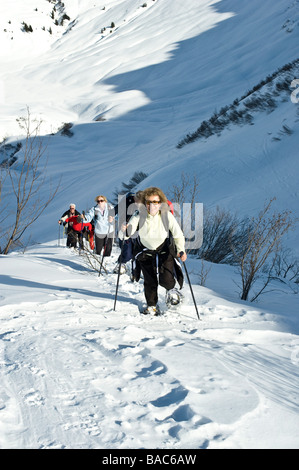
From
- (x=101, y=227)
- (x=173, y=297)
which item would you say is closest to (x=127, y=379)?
(x=173, y=297)

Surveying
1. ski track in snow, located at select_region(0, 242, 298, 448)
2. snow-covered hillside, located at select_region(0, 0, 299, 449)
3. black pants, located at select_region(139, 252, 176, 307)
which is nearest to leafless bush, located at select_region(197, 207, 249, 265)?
snow-covered hillside, located at select_region(0, 0, 299, 449)

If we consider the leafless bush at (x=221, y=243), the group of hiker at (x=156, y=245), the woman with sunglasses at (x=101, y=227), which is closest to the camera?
the group of hiker at (x=156, y=245)

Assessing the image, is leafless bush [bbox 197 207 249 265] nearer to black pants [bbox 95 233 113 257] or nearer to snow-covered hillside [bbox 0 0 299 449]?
snow-covered hillside [bbox 0 0 299 449]

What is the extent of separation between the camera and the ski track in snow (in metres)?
1.97

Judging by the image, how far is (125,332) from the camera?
11.3 ft

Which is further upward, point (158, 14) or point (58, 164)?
point (158, 14)

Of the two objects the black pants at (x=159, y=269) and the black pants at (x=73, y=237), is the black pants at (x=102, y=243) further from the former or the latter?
the black pants at (x=159, y=269)

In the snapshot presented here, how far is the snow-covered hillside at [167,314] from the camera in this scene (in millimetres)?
2092

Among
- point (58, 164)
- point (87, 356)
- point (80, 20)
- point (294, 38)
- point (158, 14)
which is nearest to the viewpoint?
point (87, 356)

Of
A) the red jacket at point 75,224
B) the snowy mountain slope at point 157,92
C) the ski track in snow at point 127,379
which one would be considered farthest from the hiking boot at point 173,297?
the snowy mountain slope at point 157,92

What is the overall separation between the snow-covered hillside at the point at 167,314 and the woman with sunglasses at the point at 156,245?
0.35m

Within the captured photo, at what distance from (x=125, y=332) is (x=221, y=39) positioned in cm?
4831
